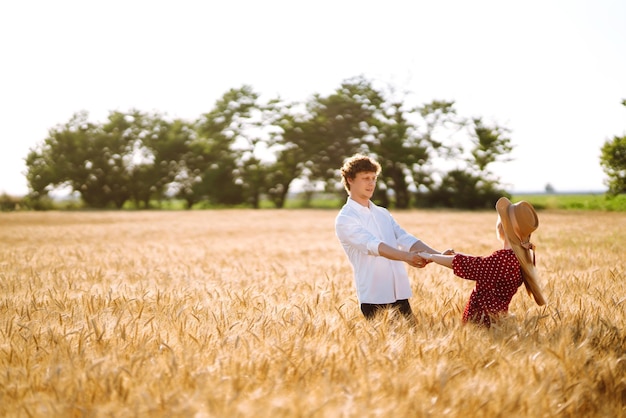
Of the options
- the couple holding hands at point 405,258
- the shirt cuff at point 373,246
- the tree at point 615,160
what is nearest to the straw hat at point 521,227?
the couple holding hands at point 405,258

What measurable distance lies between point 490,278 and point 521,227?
1.34 feet

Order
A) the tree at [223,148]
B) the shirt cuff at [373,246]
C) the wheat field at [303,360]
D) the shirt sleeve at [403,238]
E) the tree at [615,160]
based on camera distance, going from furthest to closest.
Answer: the tree at [223,148]
the tree at [615,160]
the shirt sleeve at [403,238]
the shirt cuff at [373,246]
the wheat field at [303,360]

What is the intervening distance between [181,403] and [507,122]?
139 feet

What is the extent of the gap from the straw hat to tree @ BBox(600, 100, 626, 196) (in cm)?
1673

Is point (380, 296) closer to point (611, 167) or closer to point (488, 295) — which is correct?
point (488, 295)

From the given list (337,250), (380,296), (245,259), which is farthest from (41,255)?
(380,296)

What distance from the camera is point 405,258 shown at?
3.63m

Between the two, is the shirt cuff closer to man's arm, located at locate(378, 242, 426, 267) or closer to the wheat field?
man's arm, located at locate(378, 242, 426, 267)

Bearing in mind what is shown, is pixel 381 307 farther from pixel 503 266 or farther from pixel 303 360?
pixel 303 360

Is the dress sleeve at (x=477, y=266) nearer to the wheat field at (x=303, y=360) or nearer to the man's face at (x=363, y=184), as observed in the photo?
the wheat field at (x=303, y=360)

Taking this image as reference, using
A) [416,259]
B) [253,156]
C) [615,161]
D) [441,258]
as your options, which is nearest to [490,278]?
[441,258]

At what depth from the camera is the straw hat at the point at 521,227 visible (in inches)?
131

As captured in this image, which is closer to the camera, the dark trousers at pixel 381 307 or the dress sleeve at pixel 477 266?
the dress sleeve at pixel 477 266

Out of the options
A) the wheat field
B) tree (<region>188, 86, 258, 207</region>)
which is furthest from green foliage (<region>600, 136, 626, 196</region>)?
tree (<region>188, 86, 258, 207</region>)
